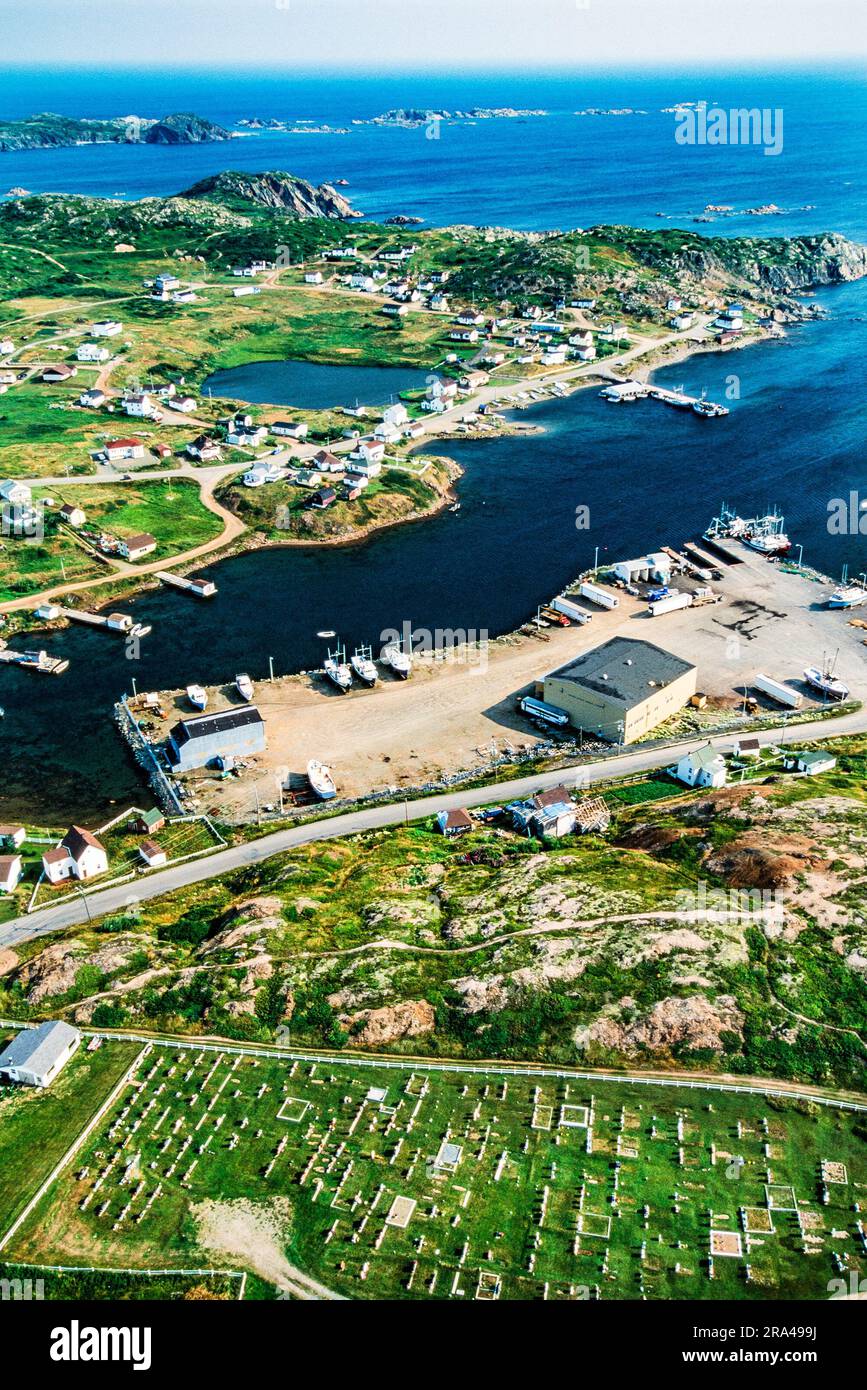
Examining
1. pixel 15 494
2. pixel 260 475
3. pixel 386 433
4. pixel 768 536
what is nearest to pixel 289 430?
pixel 386 433

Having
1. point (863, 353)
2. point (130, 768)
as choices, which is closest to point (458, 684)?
point (130, 768)

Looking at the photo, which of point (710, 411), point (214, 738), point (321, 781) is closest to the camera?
point (321, 781)

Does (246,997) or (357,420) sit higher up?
(357,420)

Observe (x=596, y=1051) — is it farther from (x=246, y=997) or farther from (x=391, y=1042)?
(x=246, y=997)

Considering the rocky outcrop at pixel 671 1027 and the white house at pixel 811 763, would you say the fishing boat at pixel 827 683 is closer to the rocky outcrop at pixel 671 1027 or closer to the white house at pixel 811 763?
the white house at pixel 811 763

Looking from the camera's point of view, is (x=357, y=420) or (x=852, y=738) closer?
(x=852, y=738)

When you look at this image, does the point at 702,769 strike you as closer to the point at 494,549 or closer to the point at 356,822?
the point at 356,822

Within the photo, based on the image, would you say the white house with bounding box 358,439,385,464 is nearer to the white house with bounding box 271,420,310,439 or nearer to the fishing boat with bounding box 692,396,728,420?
the white house with bounding box 271,420,310,439
